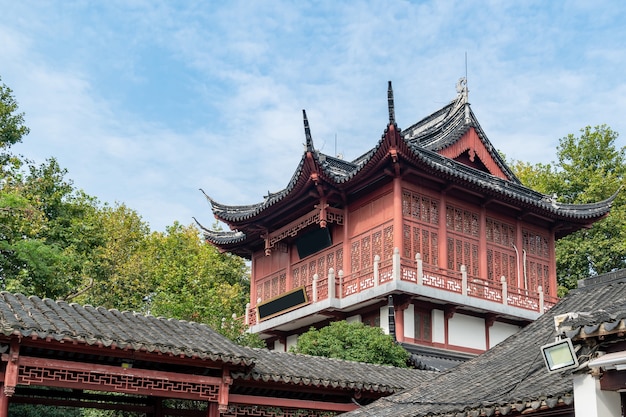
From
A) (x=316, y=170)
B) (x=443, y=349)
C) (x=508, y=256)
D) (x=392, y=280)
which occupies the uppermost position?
(x=316, y=170)

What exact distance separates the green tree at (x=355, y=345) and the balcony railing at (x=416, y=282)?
1.89 metres

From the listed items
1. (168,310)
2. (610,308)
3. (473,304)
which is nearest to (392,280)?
(473,304)

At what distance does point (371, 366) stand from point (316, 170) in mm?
7037

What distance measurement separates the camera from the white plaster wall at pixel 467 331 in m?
20.8

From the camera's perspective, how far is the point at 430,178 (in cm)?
2078

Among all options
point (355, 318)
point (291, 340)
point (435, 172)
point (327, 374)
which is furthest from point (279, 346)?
point (327, 374)

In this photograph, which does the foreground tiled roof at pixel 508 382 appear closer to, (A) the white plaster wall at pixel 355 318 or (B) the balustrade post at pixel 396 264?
(B) the balustrade post at pixel 396 264

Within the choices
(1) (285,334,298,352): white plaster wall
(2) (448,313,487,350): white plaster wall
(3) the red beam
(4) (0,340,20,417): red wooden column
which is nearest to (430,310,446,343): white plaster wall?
(2) (448,313,487,350): white plaster wall

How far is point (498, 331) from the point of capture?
71.9 ft

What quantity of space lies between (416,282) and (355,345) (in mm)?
2792

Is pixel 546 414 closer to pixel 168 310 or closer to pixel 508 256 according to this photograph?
pixel 508 256

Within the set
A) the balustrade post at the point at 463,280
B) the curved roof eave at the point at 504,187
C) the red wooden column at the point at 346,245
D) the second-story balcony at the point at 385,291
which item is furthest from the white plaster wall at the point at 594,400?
the red wooden column at the point at 346,245

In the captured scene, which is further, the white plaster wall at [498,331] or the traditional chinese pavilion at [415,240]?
the white plaster wall at [498,331]

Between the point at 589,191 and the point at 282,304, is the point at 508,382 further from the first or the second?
the point at 589,191
